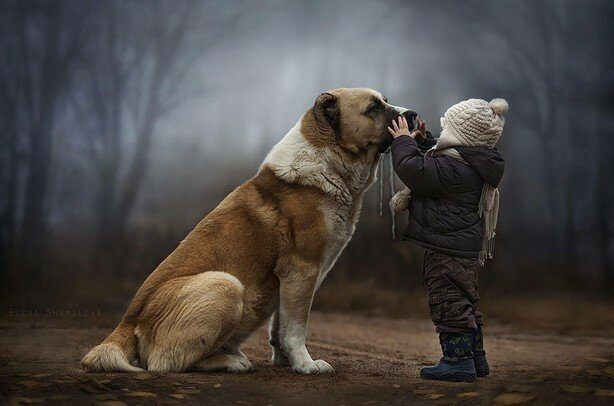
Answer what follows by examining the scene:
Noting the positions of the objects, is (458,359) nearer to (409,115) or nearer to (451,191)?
(451,191)

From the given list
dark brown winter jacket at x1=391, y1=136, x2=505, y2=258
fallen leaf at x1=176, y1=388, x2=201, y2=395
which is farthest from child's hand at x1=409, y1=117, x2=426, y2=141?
fallen leaf at x1=176, y1=388, x2=201, y2=395

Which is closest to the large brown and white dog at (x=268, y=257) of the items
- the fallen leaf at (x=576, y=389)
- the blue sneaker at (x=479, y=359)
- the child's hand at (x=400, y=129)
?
the child's hand at (x=400, y=129)

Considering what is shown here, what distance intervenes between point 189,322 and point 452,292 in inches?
72.7

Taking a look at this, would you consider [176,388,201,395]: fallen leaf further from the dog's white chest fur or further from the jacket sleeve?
the jacket sleeve

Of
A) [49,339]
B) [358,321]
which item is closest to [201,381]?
[49,339]

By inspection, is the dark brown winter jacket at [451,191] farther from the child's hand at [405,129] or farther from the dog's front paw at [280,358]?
the dog's front paw at [280,358]

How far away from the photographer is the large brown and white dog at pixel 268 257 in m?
4.92

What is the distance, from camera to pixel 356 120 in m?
5.47

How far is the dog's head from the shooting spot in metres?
5.45

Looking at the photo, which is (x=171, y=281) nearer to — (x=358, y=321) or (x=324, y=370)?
(x=324, y=370)

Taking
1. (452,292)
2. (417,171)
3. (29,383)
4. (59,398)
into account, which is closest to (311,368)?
(452,292)

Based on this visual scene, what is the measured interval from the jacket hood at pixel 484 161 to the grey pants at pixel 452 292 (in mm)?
605

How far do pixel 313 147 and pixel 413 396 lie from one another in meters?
2.10

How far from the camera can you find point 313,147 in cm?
546
